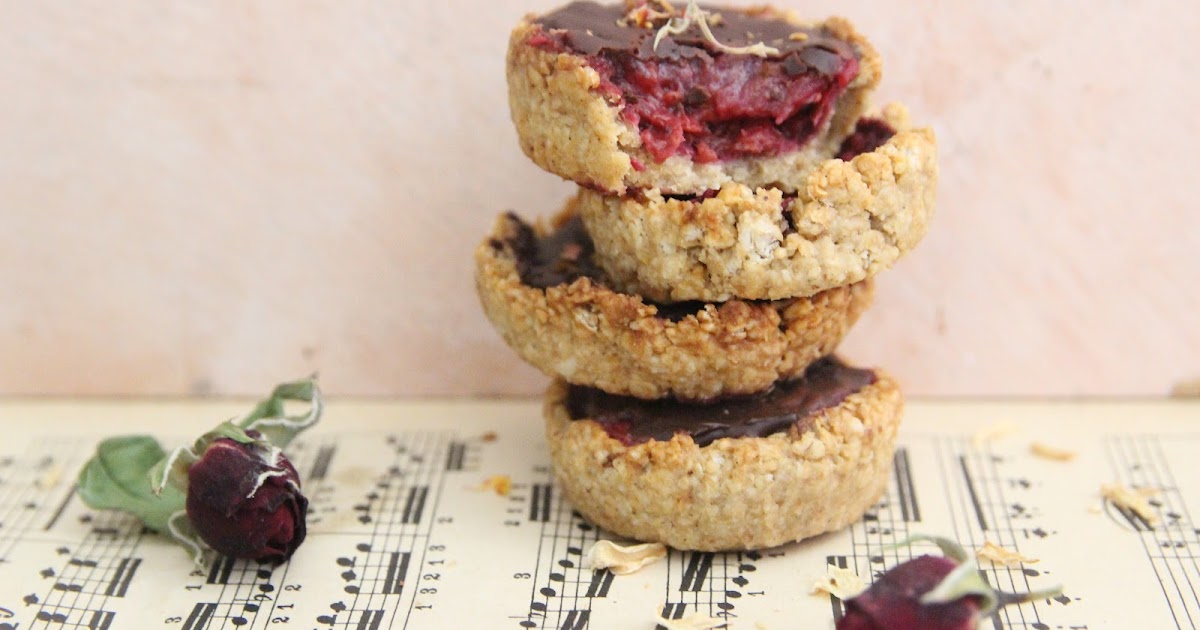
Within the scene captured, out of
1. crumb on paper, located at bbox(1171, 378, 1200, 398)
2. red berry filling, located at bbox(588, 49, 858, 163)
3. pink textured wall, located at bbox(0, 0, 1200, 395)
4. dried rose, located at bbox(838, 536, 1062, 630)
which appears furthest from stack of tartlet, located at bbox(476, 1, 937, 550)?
crumb on paper, located at bbox(1171, 378, 1200, 398)

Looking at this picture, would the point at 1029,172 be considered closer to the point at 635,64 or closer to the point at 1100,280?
the point at 1100,280

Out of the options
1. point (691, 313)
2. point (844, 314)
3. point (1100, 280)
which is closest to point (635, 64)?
point (691, 313)

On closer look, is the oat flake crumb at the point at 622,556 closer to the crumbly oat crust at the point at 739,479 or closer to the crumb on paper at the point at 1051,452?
the crumbly oat crust at the point at 739,479

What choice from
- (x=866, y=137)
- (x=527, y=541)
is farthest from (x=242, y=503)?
(x=866, y=137)

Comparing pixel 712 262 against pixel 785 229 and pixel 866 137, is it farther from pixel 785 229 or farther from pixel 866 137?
pixel 866 137

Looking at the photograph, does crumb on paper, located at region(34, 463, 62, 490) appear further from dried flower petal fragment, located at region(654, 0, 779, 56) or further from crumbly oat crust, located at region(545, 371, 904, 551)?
dried flower petal fragment, located at region(654, 0, 779, 56)

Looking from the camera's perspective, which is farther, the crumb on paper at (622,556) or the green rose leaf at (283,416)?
the green rose leaf at (283,416)

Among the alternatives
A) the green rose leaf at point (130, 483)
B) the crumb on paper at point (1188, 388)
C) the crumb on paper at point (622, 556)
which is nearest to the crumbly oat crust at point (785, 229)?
the crumb on paper at point (622, 556)
